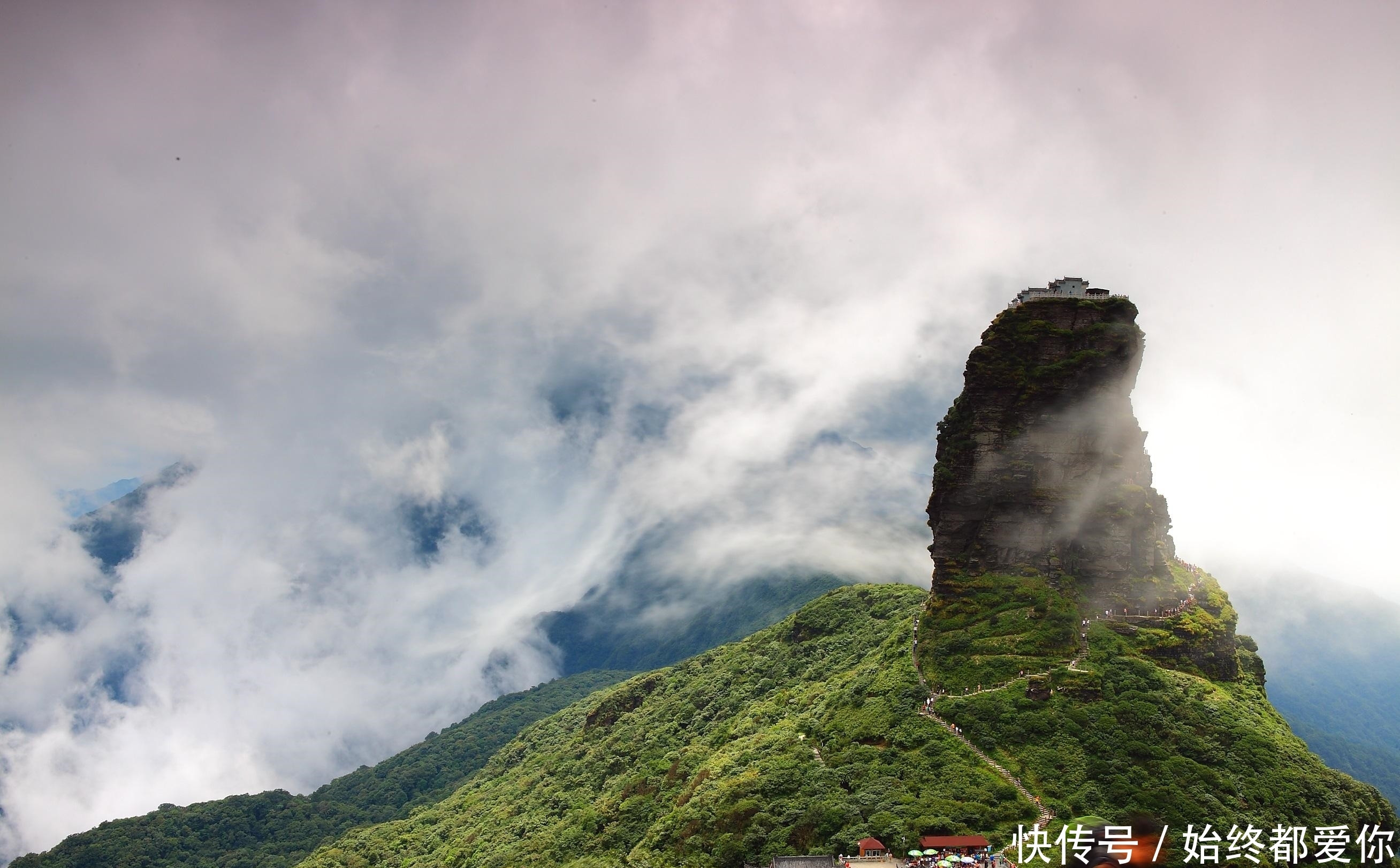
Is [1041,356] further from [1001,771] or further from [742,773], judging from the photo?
[742,773]

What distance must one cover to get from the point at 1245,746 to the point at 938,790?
67.4ft

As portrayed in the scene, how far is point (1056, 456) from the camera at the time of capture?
62250 millimetres

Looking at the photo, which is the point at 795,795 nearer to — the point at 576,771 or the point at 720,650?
the point at 576,771

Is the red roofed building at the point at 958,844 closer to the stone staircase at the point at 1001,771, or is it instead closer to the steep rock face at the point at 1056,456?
Result: the stone staircase at the point at 1001,771

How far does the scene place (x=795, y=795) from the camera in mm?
54781

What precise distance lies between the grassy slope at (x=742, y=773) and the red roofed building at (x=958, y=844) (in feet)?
4.46

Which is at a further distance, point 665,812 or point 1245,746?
point 665,812

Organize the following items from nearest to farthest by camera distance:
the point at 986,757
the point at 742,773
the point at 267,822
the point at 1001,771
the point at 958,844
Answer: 1. the point at 958,844
2. the point at 1001,771
3. the point at 986,757
4. the point at 742,773
5. the point at 267,822

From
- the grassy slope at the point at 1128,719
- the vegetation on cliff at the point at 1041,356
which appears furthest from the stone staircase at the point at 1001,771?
the vegetation on cliff at the point at 1041,356

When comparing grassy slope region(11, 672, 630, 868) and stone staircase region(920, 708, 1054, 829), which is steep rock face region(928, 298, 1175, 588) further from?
grassy slope region(11, 672, 630, 868)

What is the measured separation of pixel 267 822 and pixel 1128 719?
176822 mm

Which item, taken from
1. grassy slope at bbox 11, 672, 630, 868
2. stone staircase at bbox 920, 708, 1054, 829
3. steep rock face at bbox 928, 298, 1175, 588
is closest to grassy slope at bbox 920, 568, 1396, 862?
stone staircase at bbox 920, 708, 1054, 829

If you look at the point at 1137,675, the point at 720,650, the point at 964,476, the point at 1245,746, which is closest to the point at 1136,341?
the point at 964,476

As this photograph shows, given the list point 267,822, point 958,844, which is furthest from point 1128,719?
point 267,822
